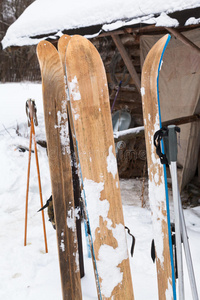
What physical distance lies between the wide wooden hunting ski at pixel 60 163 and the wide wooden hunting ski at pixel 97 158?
248 mm

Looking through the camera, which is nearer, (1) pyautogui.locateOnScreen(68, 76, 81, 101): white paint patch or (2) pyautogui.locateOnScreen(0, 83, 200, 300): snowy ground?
(1) pyautogui.locateOnScreen(68, 76, 81, 101): white paint patch

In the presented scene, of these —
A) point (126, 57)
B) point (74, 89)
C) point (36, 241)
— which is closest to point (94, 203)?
point (74, 89)

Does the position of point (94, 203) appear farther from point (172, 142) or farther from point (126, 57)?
point (126, 57)

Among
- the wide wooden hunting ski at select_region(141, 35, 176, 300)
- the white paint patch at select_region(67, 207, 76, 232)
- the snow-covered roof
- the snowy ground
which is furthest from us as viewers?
the snow-covered roof

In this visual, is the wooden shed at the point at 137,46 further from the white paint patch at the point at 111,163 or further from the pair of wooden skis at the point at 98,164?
the white paint patch at the point at 111,163

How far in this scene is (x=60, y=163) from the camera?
1.84 meters

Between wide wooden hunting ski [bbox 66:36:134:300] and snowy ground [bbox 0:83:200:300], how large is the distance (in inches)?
32.8

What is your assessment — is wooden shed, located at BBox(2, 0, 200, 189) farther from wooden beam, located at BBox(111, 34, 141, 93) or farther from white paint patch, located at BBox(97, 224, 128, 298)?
white paint patch, located at BBox(97, 224, 128, 298)

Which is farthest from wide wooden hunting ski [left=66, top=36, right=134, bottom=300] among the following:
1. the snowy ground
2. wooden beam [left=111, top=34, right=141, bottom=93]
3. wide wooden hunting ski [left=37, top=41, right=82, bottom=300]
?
wooden beam [left=111, top=34, right=141, bottom=93]

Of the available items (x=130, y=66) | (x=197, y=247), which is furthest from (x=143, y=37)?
(x=197, y=247)

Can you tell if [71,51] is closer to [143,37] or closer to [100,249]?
[100,249]

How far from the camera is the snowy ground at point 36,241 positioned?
2441mm

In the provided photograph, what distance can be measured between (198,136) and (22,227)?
121 inches

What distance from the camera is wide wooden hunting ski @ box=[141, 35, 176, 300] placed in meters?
1.74
